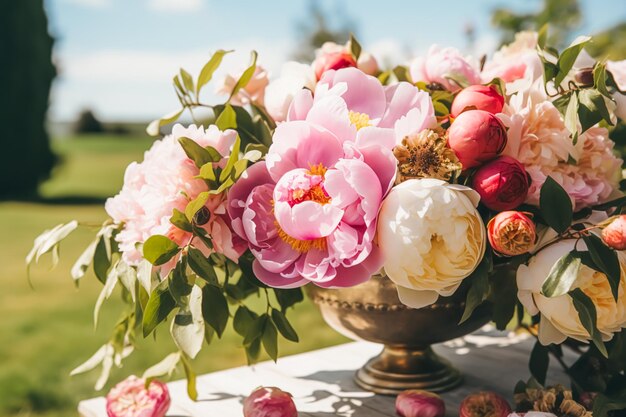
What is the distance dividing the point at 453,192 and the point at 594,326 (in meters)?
0.20

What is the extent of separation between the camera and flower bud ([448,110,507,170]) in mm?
825

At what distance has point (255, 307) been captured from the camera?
413 centimetres

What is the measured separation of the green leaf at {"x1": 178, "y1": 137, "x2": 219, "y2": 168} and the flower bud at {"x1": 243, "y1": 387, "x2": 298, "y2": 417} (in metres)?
0.32

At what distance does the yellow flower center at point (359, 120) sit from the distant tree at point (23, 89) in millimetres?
9777

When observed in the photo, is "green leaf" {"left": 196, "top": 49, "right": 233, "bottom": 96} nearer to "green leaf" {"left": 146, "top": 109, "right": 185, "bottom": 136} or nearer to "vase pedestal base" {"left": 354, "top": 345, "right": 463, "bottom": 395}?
"green leaf" {"left": 146, "top": 109, "right": 185, "bottom": 136}

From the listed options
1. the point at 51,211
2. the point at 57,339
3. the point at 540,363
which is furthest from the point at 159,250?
the point at 51,211

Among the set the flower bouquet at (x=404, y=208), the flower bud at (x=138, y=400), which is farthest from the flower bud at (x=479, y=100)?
the flower bud at (x=138, y=400)

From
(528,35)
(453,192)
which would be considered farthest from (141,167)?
(528,35)

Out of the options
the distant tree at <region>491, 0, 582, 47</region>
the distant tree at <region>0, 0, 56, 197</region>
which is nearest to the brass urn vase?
the distant tree at <region>491, 0, 582, 47</region>

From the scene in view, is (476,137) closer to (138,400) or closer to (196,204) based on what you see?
(196,204)

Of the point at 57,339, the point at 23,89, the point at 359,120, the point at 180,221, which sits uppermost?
the point at 23,89

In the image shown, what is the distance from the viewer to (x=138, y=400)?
1.05m

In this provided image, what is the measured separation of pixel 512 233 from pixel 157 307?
1.29 ft

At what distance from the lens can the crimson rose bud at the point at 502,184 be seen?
32.3 inches
